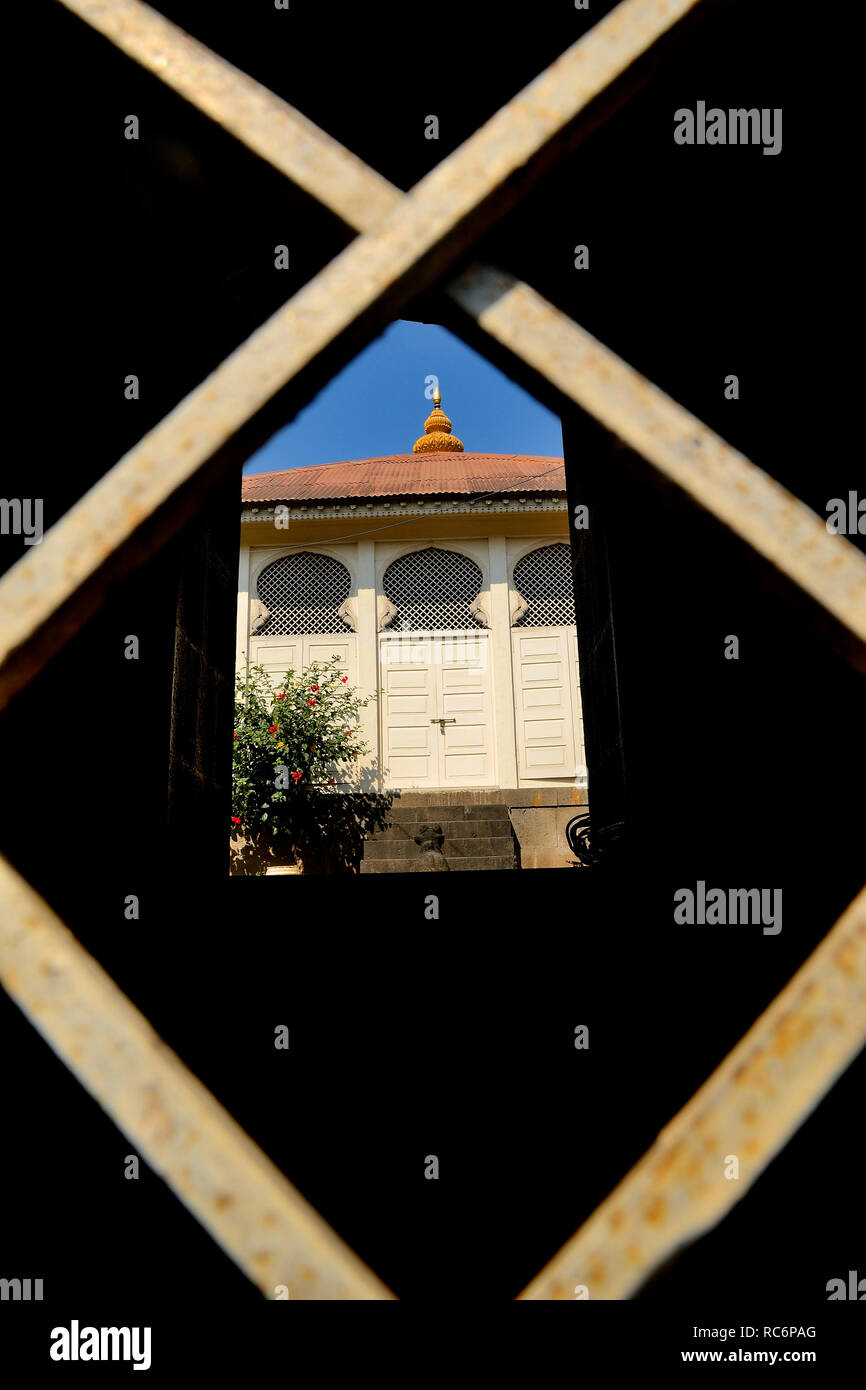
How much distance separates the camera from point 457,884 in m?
2.17

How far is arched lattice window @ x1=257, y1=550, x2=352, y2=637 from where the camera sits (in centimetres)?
1141

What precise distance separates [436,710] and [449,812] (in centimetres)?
176

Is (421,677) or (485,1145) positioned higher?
(421,677)

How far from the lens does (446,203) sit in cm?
71

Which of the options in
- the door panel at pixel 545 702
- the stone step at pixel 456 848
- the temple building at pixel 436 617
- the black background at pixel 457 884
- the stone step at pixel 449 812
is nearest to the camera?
the black background at pixel 457 884

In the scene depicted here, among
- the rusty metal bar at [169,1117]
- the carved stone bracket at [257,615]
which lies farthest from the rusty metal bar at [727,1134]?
the carved stone bracket at [257,615]

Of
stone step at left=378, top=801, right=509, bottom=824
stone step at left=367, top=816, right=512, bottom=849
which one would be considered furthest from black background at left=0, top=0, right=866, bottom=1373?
stone step at left=378, top=801, right=509, bottom=824

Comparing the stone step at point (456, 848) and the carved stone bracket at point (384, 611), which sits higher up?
the carved stone bracket at point (384, 611)

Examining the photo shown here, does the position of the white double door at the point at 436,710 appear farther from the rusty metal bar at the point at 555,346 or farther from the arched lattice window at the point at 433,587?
the rusty metal bar at the point at 555,346

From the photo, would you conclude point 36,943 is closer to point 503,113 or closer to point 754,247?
point 503,113

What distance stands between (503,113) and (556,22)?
1299mm

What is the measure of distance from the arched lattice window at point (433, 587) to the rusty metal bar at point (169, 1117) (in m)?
10.8

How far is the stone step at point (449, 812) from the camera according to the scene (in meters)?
9.50
